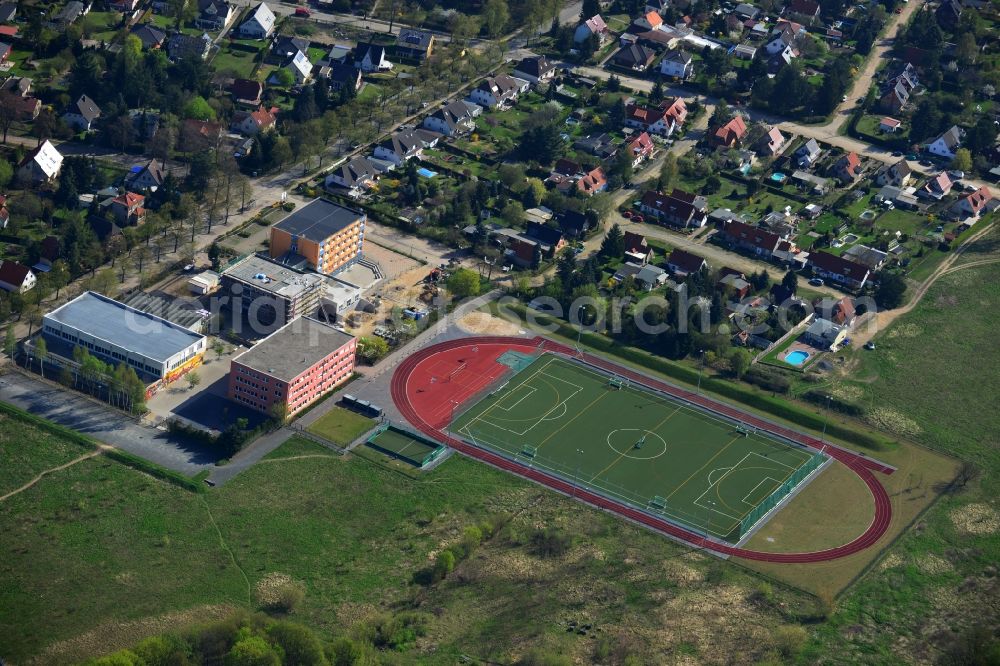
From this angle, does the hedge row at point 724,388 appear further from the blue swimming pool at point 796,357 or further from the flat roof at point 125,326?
the flat roof at point 125,326

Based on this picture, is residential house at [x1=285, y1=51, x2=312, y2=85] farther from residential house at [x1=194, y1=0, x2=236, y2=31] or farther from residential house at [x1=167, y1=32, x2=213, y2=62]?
residential house at [x1=194, y1=0, x2=236, y2=31]

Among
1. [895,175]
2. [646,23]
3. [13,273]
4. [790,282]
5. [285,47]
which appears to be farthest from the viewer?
[646,23]

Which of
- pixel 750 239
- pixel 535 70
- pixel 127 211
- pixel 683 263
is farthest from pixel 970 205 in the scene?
pixel 127 211

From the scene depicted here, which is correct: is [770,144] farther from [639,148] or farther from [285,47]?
[285,47]

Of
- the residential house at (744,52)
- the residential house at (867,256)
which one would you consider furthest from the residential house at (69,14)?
the residential house at (867,256)

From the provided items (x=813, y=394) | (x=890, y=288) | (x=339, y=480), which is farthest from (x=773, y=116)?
(x=339, y=480)

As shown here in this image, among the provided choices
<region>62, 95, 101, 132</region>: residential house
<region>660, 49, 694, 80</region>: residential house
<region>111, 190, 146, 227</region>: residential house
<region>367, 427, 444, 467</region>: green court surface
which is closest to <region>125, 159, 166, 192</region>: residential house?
<region>111, 190, 146, 227</region>: residential house
